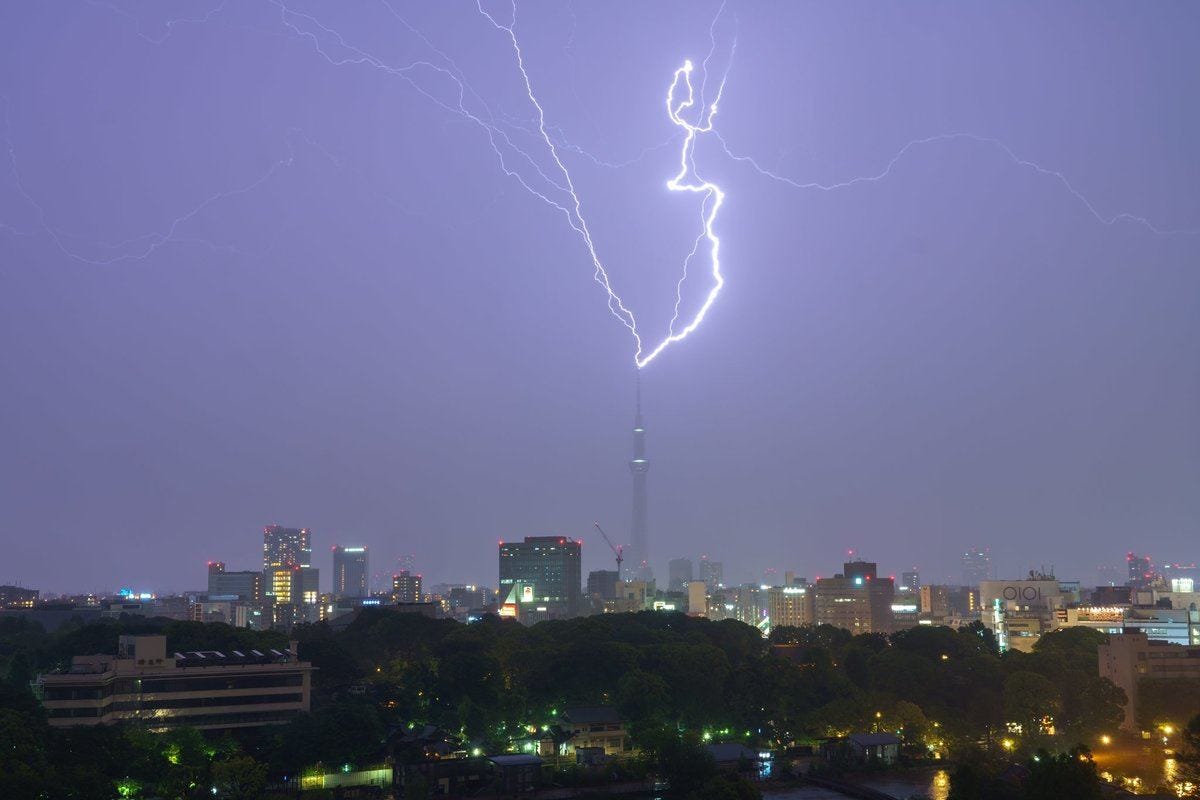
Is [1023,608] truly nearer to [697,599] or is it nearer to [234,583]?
[697,599]

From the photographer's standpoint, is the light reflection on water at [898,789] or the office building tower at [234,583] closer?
the light reflection on water at [898,789]

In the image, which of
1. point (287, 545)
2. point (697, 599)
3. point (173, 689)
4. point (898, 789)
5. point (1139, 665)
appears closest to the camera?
point (898, 789)

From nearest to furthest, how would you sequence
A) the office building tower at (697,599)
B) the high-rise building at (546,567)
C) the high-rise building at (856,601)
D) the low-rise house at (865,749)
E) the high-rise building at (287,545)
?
the low-rise house at (865,749) → the high-rise building at (856,601) → the office building tower at (697,599) → the high-rise building at (546,567) → the high-rise building at (287,545)

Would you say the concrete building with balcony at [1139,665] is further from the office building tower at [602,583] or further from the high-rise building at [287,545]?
the high-rise building at [287,545]

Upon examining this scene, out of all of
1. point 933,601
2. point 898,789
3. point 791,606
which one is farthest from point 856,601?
point 898,789

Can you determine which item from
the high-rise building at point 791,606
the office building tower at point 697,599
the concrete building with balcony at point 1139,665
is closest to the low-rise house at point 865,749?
the concrete building with balcony at point 1139,665

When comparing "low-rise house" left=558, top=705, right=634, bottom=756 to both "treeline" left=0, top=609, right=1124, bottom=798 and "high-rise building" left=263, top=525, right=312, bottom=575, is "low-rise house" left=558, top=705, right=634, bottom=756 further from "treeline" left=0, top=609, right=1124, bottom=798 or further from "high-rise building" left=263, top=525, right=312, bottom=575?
"high-rise building" left=263, top=525, right=312, bottom=575

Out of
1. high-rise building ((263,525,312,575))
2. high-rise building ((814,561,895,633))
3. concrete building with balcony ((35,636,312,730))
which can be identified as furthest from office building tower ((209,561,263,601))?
concrete building with balcony ((35,636,312,730))
